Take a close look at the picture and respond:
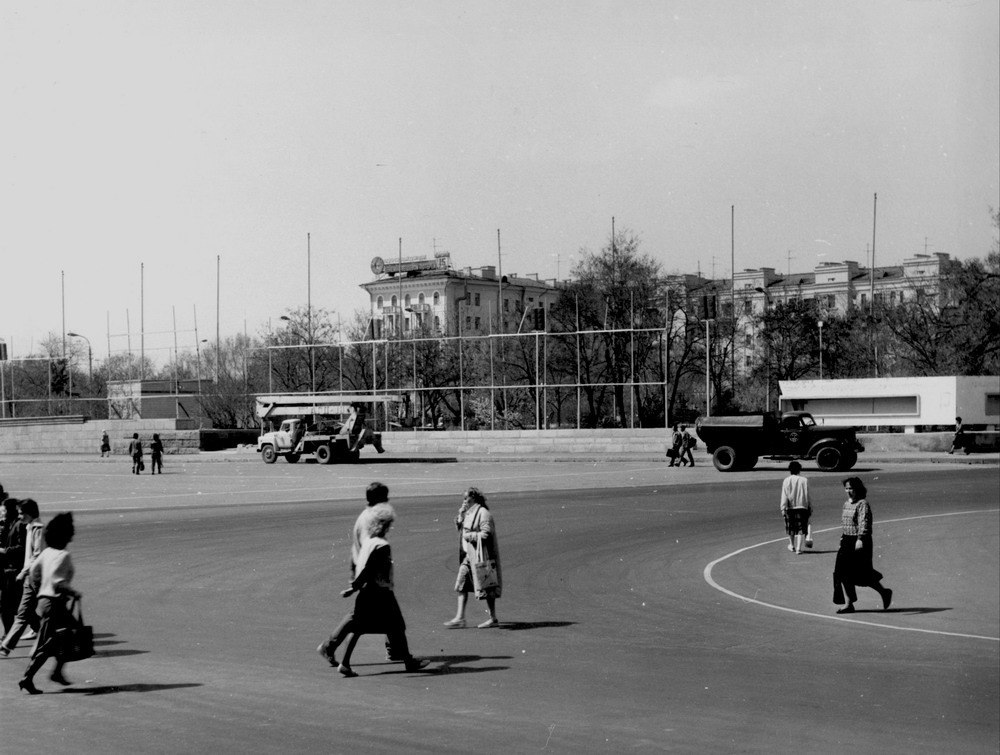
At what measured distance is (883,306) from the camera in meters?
61.9

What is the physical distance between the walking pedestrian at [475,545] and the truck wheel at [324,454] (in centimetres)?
4151

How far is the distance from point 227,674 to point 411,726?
7.66 feet

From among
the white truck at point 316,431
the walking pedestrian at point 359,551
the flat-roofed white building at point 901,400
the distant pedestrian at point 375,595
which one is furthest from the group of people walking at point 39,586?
the flat-roofed white building at point 901,400

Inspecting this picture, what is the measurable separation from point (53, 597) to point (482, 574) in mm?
4622

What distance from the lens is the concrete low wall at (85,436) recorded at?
43469mm

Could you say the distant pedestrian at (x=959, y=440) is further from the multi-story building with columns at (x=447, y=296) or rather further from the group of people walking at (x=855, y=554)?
the group of people walking at (x=855, y=554)

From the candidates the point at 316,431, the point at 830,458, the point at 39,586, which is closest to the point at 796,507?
the point at 39,586

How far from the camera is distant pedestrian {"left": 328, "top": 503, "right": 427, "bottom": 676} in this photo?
10.2m

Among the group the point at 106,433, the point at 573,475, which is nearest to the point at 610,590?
the point at 573,475

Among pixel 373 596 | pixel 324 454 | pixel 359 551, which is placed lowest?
pixel 324 454

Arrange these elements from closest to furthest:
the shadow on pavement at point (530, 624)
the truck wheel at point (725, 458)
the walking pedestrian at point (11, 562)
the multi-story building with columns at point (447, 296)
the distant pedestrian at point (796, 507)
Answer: the walking pedestrian at point (11, 562), the shadow on pavement at point (530, 624), the distant pedestrian at point (796, 507), the truck wheel at point (725, 458), the multi-story building with columns at point (447, 296)

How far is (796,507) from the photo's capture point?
19.3 meters

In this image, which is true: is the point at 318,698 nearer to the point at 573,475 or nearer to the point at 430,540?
the point at 430,540

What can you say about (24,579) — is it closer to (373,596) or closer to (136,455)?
(373,596)
